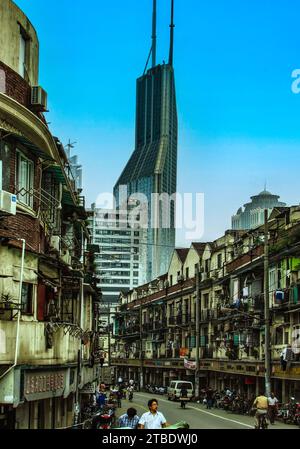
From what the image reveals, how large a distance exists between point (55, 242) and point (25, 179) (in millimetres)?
5150

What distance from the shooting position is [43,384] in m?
20.8

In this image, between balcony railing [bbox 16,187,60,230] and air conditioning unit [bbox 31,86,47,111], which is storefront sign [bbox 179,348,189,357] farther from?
air conditioning unit [bbox 31,86,47,111]

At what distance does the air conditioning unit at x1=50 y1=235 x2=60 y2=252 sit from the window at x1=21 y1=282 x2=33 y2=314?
460 centimetres

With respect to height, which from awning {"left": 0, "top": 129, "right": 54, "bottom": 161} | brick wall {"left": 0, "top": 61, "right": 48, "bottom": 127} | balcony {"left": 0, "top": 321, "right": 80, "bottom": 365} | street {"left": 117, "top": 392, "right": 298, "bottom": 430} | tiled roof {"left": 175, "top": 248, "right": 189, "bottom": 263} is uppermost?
tiled roof {"left": 175, "top": 248, "right": 189, "bottom": 263}

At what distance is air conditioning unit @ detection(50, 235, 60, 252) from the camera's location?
2578cm

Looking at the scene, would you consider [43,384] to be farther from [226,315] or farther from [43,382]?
[226,315]

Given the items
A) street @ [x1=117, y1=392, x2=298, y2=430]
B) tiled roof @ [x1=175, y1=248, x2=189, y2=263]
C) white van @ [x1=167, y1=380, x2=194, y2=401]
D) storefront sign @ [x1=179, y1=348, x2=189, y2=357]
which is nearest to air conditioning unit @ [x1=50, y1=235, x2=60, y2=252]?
street @ [x1=117, y1=392, x2=298, y2=430]

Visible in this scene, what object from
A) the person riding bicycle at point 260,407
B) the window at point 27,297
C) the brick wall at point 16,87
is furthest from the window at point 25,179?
the person riding bicycle at point 260,407

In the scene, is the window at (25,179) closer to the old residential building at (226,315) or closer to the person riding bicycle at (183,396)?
the old residential building at (226,315)

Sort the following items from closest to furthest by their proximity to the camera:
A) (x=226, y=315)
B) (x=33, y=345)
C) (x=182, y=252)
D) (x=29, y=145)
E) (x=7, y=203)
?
1. (x=7, y=203)
2. (x=33, y=345)
3. (x=29, y=145)
4. (x=226, y=315)
5. (x=182, y=252)

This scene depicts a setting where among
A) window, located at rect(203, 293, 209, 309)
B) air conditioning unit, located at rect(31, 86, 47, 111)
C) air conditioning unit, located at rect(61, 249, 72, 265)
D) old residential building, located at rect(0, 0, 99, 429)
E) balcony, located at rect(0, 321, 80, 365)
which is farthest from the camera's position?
window, located at rect(203, 293, 209, 309)

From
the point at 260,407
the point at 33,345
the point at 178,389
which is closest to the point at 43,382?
the point at 33,345

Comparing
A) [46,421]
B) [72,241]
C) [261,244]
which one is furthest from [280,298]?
[46,421]

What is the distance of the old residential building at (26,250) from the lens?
18.8 meters
